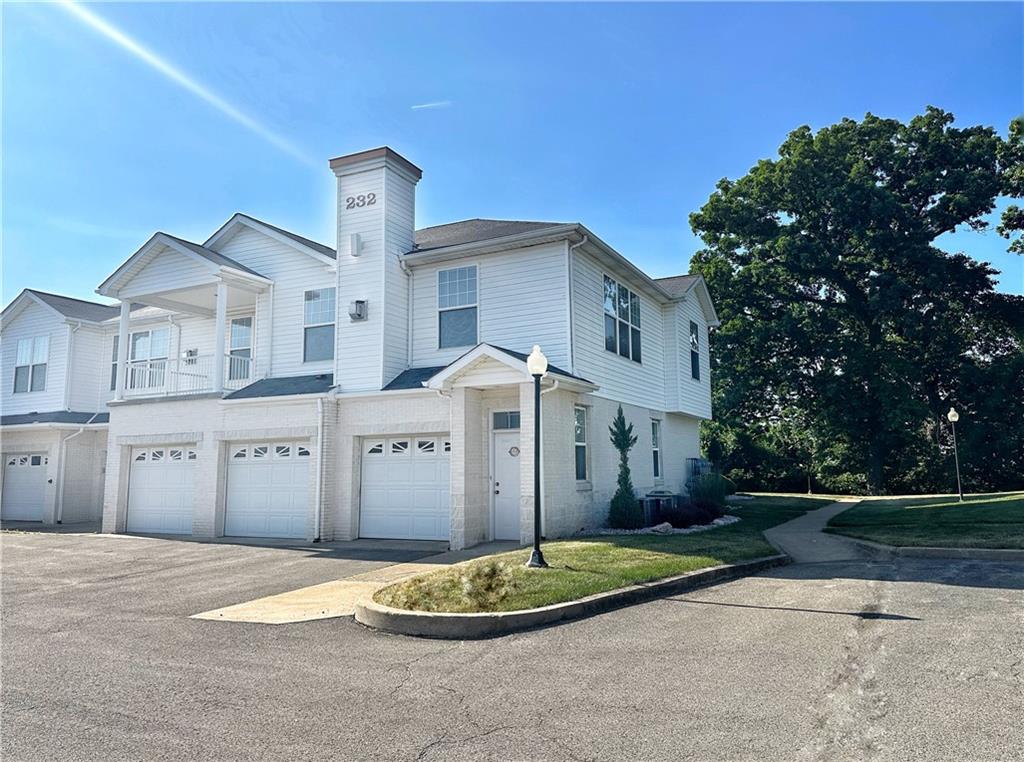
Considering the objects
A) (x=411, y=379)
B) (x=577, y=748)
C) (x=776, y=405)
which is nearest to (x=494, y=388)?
(x=411, y=379)

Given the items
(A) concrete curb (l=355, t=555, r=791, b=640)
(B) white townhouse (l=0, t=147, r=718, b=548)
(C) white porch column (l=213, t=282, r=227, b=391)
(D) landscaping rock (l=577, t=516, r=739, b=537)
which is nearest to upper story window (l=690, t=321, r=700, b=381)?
(B) white townhouse (l=0, t=147, r=718, b=548)

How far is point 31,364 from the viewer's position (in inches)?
951

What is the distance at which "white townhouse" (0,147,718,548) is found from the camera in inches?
558

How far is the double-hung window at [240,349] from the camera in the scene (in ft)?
61.0

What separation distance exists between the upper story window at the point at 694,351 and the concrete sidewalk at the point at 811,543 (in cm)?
535

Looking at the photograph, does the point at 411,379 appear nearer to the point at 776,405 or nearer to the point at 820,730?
the point at 820,730

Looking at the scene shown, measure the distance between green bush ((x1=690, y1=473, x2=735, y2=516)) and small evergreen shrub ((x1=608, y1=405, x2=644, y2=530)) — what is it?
7.69 ft

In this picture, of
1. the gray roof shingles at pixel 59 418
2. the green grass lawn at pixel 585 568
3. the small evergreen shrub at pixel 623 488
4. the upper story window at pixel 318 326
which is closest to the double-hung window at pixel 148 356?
the gray roof shingles at pixel 59 418

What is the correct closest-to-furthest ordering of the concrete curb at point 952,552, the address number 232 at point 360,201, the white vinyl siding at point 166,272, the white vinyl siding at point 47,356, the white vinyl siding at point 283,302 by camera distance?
the concrete curb at point 952,552 < the address number 232 at point 360,201 < the white vinyl siding at point 283,302 < the white vinyl siding at point 166,272 < the white vinyl siding at point 47,356

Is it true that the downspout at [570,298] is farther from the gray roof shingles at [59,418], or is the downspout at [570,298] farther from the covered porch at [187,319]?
the gray roof shingles at [59,418]

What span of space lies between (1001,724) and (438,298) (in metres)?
13.3

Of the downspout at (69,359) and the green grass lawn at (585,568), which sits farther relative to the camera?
the downspout at (69,359)

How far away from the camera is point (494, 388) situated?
14.1m

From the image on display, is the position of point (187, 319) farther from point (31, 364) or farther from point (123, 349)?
point (31, 364)
